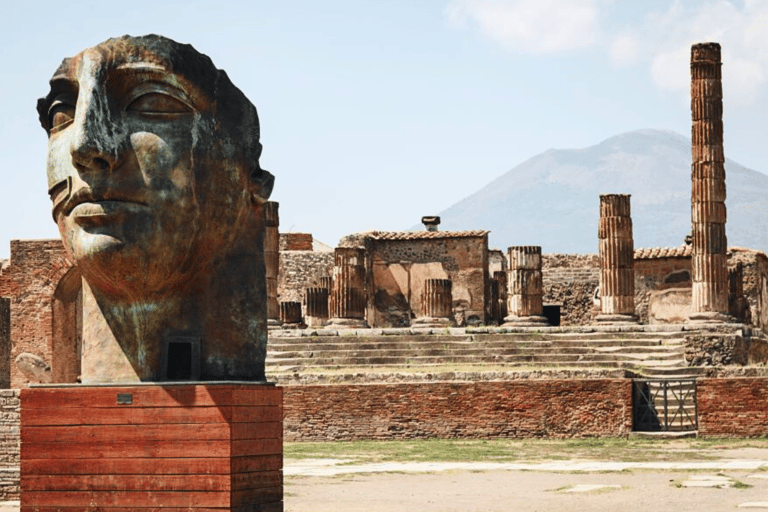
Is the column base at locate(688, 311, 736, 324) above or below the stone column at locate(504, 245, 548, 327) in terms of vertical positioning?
below

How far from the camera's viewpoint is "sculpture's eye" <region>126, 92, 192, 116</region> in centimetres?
809

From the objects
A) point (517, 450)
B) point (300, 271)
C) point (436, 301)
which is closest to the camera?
point (517, 450)

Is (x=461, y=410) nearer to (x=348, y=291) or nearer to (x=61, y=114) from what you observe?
(x=348, y=291)

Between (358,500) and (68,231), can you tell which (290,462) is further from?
(68,231)

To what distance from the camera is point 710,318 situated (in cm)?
2622

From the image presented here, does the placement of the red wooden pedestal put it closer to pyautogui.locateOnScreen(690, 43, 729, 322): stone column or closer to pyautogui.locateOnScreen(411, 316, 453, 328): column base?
pyautogui.locateOnScreen(690, 43, 729, 322): stone column

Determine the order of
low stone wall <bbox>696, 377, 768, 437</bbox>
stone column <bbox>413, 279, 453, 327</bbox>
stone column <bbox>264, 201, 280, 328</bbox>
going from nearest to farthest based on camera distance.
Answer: low stone wall <bbox>696, 377, 768, 437</bbox>
stone column <bbox>264, 201, 280, 328</bbox>
stone column <bbox>413, 279, 453, 327</bbox>

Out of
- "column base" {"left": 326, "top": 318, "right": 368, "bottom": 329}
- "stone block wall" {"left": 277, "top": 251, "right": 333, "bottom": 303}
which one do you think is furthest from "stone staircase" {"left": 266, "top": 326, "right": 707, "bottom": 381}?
"stone block wall" {"left": 277, "top": 251, "right": 333, "bottom": 303}

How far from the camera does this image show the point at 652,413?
20172 mm

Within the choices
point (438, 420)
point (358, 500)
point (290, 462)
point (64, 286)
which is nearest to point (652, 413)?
point (438, 420)

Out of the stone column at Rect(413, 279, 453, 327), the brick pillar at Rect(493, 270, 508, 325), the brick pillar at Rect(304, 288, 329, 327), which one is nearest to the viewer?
the stone column at Rect(413, 279, 453, 327)

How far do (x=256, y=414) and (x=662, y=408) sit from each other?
1323 cm

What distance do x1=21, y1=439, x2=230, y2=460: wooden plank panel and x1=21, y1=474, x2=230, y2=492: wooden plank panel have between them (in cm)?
12

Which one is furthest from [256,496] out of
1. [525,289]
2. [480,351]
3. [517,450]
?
[525,289]
